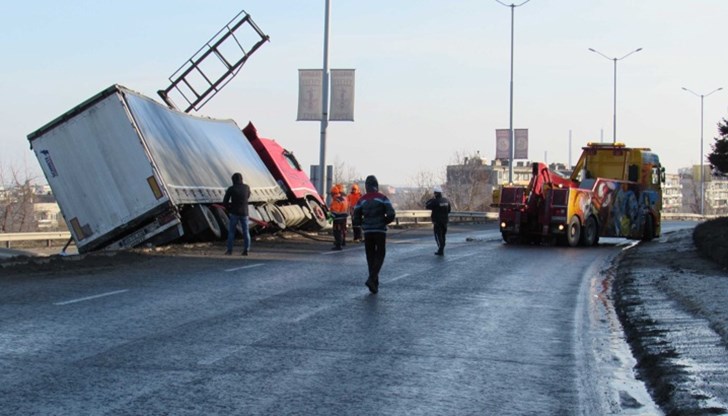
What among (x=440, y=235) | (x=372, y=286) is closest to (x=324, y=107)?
(x=440, y=235)

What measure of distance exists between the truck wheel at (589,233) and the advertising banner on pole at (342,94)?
900 centimetres

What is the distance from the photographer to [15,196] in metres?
61.0

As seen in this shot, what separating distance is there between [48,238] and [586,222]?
1787 centimetres

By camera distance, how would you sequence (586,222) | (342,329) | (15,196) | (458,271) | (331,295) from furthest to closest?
1. (15,196)
2. (586,222)
3. (458,271)
4. (331,295)
5. (342,329)

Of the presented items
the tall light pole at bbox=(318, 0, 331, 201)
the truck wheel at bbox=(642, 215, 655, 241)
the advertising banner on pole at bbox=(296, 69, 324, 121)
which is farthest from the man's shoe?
the truck wheel at bbox=(642, 215, 655, 241)

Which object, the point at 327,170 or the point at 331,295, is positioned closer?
the point at 331,295

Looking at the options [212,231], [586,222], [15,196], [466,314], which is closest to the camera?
[466,314]

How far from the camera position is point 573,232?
28.5 m

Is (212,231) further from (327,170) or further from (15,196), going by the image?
(15,196)

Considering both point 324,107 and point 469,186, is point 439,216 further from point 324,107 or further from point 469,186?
point 469,186

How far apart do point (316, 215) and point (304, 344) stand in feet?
74.5

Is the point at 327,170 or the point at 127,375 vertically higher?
the point at 327,170

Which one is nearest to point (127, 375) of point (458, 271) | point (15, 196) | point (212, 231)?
point (458, 271)

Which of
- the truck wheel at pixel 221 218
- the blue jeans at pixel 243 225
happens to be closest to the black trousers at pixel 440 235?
the blue jeans at pixel 243 225
